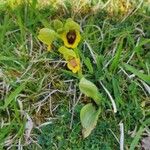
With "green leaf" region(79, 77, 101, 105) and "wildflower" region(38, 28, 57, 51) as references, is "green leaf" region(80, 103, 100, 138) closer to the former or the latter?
"green leaf" region(79, 77, 101, 105)

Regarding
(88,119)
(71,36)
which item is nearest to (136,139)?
(88,119)

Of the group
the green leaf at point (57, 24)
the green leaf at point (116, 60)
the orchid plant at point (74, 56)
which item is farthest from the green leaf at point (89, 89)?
the green leaf at point (57, 24)

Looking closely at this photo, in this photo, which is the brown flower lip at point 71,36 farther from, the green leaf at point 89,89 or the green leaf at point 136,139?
the green leaf at point 136,139

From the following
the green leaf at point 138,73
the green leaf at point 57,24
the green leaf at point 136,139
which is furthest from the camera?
the green leaf at point 57,24

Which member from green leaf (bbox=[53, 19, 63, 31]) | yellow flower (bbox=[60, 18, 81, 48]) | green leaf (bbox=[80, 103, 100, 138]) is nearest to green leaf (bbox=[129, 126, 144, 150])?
green leaf (bbox=[80, 103, 100, 138])

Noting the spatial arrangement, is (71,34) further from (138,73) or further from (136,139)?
(136,139)

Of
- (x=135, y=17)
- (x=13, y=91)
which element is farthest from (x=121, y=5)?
(x=13, y=91)

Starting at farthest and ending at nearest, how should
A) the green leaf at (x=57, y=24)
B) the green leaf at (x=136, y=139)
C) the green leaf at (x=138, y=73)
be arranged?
the green leaf at (x=57, y=24), the green leaf at (x=138, y=73), the green leaf at (x=136, y=139)

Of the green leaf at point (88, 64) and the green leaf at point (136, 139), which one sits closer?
the green leaf at point (136, 139)
